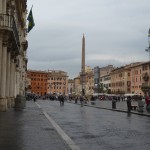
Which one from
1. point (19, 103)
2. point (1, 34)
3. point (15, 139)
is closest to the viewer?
point (15, 139)

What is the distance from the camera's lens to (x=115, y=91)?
187 meters

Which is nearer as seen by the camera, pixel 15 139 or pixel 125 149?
pixel 125 149

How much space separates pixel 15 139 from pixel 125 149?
3.92 meters

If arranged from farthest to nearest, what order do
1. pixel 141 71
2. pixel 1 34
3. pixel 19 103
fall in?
pixel 141 71 < pixel 19 103 < pixel 1 34

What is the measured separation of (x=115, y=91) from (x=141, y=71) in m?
39.5

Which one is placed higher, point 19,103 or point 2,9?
point 2,9

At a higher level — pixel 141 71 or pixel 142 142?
pixel 141 71

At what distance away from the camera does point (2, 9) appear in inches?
1225

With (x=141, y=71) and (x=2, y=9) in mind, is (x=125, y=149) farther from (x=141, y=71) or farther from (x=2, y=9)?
(x=141, y=71)

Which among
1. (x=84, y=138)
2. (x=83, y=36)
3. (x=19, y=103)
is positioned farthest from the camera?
(x=83, y=36)

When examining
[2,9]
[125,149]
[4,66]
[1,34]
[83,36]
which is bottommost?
[125,149]

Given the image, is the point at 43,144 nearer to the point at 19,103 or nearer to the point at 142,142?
the point at 142,142

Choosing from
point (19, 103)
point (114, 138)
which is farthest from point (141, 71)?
point (114, 138)

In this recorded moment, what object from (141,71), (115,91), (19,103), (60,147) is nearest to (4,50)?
(19,103)
